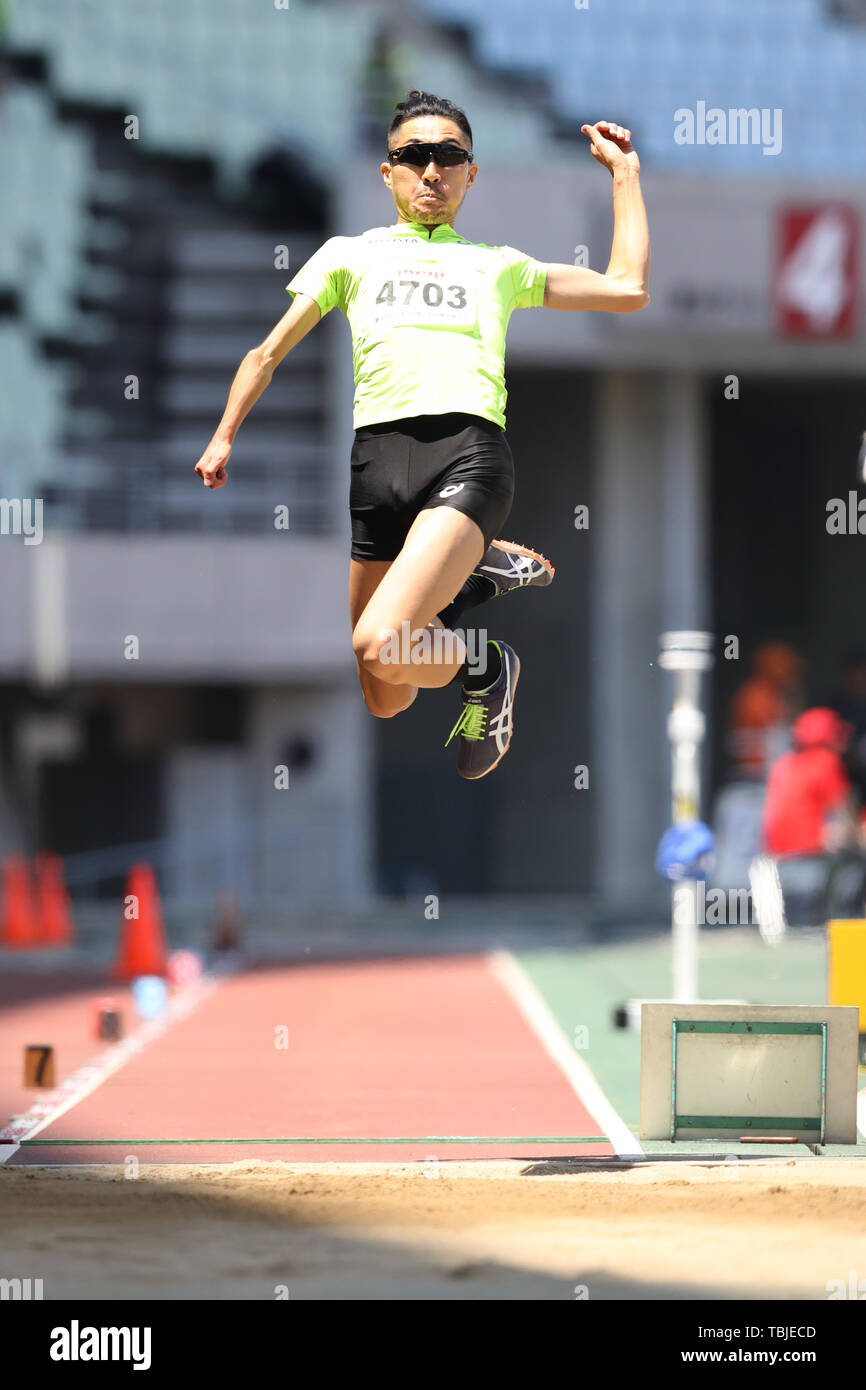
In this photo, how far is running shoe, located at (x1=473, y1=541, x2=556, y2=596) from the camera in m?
6.62

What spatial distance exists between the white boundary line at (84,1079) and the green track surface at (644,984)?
2304 mm

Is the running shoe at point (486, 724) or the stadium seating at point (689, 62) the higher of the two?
the stadium seating at point (689, 62)

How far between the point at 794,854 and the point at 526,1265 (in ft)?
34.5

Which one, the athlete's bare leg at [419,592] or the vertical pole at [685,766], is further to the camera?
the vertical pole at [685,766]

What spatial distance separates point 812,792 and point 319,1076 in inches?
272

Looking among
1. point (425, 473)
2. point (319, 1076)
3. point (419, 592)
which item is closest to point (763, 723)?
point (319, 1076)

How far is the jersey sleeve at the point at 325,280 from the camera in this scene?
6449 mm

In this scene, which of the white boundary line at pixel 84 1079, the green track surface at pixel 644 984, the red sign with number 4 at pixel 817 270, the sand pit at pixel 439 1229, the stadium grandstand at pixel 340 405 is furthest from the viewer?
the red sign with number 4 at pixel 817 270

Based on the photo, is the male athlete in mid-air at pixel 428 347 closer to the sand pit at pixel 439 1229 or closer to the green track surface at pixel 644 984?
the sand pit at pixel 439 1229

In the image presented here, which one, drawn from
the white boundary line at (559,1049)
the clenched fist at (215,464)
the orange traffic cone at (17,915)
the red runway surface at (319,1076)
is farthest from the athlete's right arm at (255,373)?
the orange traffic cone at (17,915)

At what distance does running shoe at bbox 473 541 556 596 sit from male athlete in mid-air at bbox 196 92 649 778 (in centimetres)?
6

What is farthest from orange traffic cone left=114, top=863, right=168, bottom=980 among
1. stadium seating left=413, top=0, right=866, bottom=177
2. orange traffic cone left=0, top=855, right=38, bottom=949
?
stadium seating left=413, top=0, right=866, bottom=177

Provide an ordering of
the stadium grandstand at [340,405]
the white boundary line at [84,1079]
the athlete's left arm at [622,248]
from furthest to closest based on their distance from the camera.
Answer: the stadium grandstand at [340,405] → the white boundary line at [84,1079] → the athlete's left arm at [622,248]
